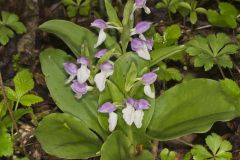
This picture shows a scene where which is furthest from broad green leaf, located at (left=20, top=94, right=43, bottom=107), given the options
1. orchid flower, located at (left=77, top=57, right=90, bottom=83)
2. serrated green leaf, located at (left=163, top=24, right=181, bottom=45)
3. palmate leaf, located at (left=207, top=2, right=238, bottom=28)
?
palmate leaf, located at (left=207, top=2, right=238, bottom=28)

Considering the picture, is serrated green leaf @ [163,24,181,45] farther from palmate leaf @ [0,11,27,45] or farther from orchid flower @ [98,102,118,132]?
palmate leaf @ [0,11,27,45]

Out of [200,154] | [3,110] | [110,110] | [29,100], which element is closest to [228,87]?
[200,154]

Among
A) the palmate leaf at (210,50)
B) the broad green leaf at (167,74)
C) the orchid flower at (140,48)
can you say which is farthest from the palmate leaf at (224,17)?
the orchid flower at (140,48)

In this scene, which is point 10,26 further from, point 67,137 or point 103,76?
point 103,76

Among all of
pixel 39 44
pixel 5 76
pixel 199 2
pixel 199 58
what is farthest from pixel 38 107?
pixel 199 2

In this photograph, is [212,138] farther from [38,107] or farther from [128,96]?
[38,107]

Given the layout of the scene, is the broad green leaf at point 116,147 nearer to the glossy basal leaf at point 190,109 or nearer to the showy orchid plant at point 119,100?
the showy orchid plant at point 119,100
